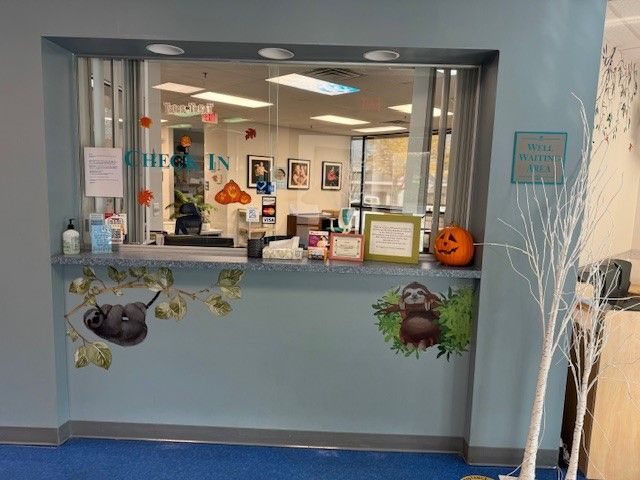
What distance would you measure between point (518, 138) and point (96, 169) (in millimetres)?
2253

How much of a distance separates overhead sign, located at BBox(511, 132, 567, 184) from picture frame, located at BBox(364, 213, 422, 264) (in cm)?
57

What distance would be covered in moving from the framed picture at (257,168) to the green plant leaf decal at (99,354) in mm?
1236

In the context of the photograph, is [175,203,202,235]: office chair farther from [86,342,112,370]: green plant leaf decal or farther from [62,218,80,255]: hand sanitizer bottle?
[86,342,112,370]: green plant leaf decal

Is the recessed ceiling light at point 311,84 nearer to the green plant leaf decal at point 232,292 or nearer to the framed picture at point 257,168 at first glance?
the framed picture at point 257,168

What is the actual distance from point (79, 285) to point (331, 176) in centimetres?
160

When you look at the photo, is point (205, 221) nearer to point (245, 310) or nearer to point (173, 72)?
point (245, 310)

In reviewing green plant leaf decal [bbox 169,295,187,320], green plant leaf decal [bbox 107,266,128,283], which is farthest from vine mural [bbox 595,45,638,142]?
green plant leaf decal [bbox 107,266,128,283]

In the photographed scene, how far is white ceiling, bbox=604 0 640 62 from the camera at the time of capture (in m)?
2.60

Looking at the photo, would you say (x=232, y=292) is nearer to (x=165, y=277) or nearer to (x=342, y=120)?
(x=165, y=277)

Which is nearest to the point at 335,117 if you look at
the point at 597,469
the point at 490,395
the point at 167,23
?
the point at 167,23

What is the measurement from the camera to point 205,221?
103 inches

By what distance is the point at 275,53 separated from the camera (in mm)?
2203

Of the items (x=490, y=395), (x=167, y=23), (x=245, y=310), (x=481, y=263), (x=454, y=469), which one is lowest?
(x=454, y=469)

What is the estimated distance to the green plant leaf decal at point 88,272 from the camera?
7.74 ft
